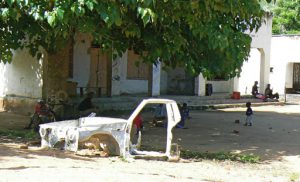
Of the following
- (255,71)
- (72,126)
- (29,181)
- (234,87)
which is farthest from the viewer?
(255,71)

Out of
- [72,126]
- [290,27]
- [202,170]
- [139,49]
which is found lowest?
[202,170]

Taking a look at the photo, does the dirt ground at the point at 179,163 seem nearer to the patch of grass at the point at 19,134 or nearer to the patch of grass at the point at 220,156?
the patch of grass at the point at 220,156

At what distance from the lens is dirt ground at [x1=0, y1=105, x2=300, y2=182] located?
714 centimetres

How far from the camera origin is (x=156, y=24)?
10.5m

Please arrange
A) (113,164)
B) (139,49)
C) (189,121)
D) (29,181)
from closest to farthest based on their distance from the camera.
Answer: (29,181) < (113,164) < (139,49) < (189,121)

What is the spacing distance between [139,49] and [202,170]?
460 centimetres

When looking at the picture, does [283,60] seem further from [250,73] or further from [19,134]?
[19,134]

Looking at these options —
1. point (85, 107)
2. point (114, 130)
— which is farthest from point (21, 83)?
point (114, 130)

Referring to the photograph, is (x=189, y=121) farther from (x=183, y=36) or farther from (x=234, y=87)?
(x=234, y=87)

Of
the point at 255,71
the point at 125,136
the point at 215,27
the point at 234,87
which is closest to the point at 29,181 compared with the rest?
the point at 125,136

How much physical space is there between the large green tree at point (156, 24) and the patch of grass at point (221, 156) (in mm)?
1793

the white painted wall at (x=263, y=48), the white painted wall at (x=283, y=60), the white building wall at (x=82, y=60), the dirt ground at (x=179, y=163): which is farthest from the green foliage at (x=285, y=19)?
the dirt ground at (x=179, y=163)

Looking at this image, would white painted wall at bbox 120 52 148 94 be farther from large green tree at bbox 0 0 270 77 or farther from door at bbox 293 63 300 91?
door at bbox 293 63 300 91

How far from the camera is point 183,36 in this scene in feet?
37.0
